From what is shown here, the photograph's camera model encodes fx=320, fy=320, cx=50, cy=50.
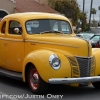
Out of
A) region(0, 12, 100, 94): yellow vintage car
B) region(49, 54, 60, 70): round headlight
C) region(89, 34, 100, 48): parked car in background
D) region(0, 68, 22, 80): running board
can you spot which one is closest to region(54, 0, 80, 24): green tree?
region(89, 34, 100, 48): parked car in background

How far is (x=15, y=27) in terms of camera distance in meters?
9.21

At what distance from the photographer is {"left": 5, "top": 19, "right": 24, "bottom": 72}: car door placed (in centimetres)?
866

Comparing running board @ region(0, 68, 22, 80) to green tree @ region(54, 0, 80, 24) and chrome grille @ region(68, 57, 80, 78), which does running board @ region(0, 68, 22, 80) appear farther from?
green tree @ region(54, 0, 80, 24)

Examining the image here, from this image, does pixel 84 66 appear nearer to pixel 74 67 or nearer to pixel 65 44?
pixel 74 67

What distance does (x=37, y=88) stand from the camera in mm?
7586

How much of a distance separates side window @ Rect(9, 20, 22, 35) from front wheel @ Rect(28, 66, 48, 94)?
137 centimetres

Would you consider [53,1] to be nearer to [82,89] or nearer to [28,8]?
[28,8]

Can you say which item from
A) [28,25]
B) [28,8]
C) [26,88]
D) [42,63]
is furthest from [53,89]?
[28,8]

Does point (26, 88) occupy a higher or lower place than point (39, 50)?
lower

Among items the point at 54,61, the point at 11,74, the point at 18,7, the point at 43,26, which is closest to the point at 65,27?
the point at 43,26

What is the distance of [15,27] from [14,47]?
2.21ft

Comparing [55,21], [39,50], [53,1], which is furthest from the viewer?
[53,1]

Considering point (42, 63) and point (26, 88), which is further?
point (26, 88)

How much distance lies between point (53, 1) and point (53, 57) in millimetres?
48920
